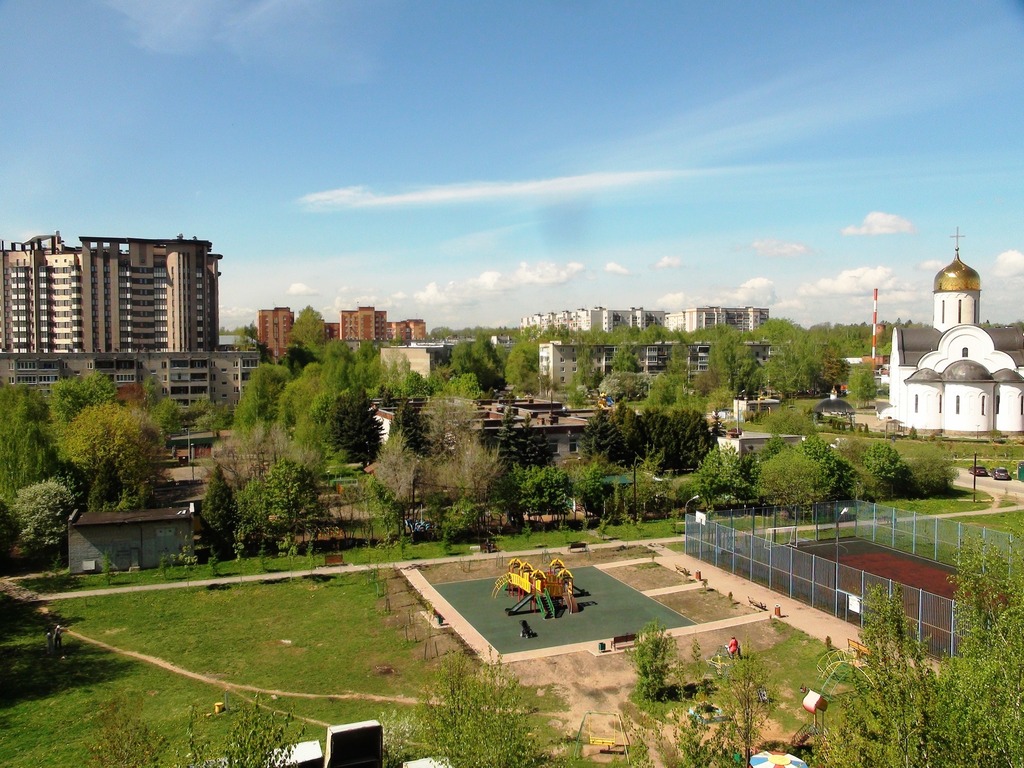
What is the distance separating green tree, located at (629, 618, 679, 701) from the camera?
52.9 feet

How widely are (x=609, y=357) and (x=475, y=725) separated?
3584 inches

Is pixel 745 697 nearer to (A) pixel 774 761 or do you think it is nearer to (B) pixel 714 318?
(A) pixel 774 761

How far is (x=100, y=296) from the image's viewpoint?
240ft

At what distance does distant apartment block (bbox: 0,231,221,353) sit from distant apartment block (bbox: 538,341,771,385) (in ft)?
134

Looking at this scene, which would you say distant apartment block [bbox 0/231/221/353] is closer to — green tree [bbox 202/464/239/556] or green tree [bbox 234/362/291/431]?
green tree [bbox 234/362/291/431]

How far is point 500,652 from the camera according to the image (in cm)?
1888

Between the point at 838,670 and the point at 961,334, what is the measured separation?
49.1 metres

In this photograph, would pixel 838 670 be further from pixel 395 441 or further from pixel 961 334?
pixel 961 334

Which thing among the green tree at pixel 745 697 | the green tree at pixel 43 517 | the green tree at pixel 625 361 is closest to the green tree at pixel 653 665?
the green tree at pixel 745 697

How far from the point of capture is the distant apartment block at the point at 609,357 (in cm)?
9406

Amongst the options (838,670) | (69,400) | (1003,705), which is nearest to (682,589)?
(838,670)

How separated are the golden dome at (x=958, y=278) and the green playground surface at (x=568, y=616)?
48.2m

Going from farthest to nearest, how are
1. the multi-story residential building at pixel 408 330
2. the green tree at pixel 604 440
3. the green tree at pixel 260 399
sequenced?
the multi-story residential building at pixel 408 330 < the green tree at pixel 260 399 < the green tree at pixel 604 440

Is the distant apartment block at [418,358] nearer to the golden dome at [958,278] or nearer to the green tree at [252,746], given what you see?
the golden dome at [958,278]
